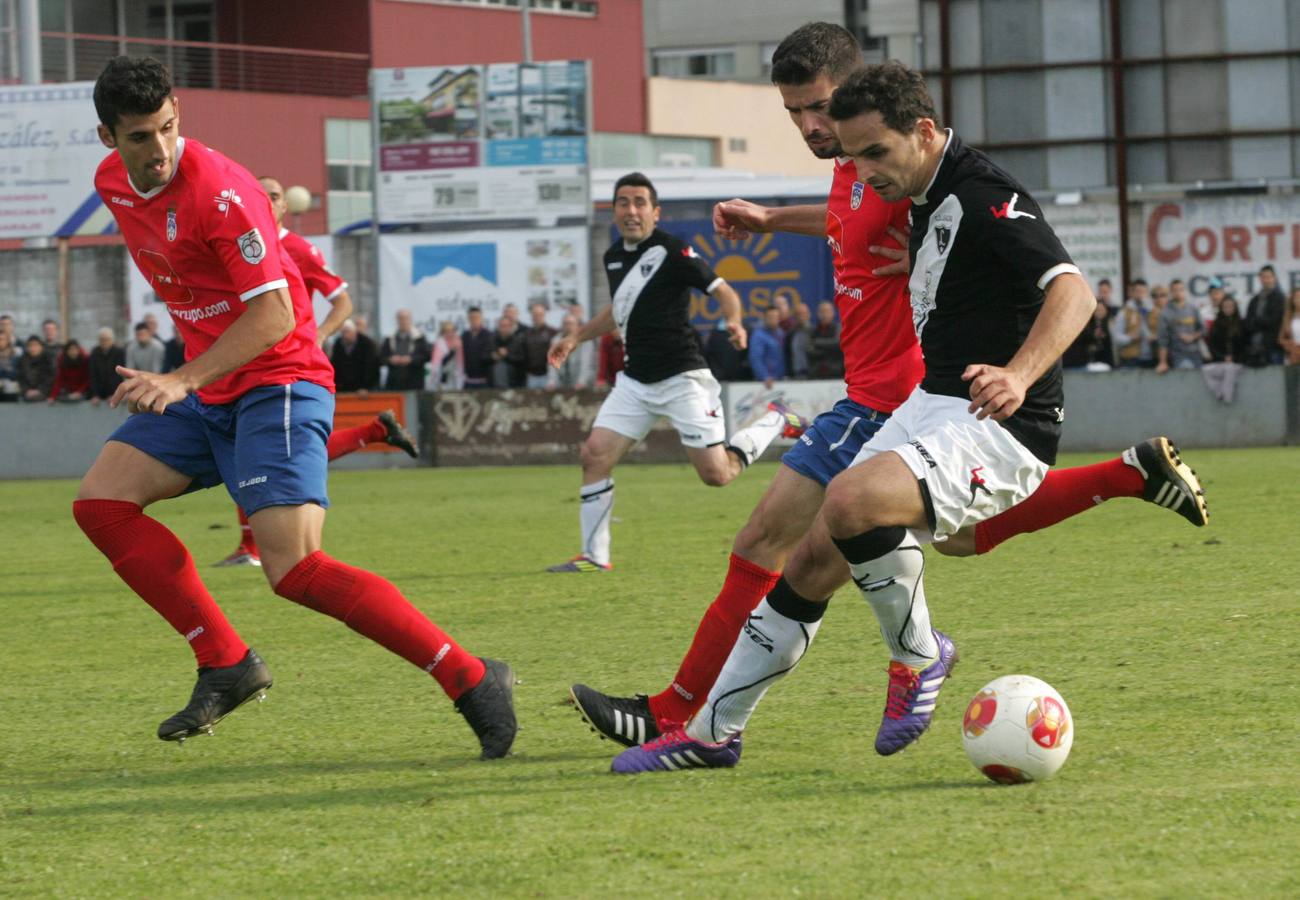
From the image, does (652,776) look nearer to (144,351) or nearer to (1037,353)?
(1037,353)

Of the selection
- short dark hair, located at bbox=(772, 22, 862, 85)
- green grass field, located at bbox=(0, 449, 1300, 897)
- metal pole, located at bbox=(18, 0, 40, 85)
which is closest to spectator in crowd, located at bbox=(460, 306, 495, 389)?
metal pole, located at bbox=(18, 0, 40, 85)

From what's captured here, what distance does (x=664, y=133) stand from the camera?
53.4 metres

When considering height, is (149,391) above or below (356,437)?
above

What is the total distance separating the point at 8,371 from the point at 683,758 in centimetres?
2183

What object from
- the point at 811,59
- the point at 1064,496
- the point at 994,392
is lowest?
the point at 1064,496

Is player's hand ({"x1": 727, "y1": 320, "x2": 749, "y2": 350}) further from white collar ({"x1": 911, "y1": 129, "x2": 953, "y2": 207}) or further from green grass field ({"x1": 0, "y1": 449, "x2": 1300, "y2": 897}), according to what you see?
A: white collar ({"x1": 911, "y1": 129, "x2": 953, "y2": 207})

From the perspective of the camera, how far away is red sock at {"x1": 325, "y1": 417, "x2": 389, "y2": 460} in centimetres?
1027

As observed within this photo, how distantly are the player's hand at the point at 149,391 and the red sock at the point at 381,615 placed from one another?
0.62 meters

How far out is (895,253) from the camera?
5.71 meters

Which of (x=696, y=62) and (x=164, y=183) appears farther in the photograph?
(x=696, y=62)

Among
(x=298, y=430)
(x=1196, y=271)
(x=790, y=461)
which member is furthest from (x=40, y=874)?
(x=1196, y=271)

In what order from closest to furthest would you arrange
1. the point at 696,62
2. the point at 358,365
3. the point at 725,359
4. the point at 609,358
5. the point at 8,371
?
the point at 609,358 → the point at 725,359 → the point at 358,365 → the point at 8,371 → the point at 696,62

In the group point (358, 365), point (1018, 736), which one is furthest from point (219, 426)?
point (358, 365)

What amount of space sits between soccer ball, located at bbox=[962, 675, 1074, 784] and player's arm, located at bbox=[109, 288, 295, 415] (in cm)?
234
